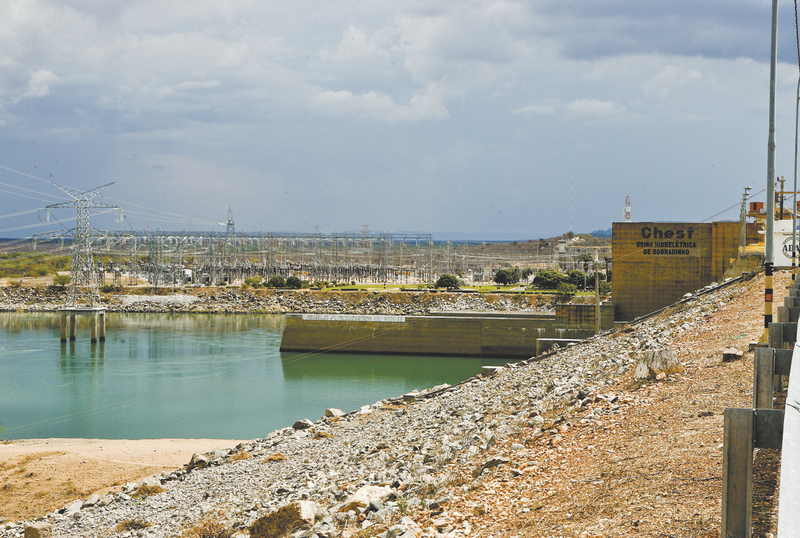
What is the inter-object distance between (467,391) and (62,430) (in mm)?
15870

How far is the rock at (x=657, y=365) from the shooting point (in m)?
9.74

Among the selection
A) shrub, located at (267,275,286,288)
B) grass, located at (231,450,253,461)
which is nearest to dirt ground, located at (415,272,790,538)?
grass, located at (231,450,253,461)

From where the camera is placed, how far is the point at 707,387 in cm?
848

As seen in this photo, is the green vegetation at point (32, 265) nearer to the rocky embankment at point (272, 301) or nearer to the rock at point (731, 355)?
the rocky embankment at point (272, 301)

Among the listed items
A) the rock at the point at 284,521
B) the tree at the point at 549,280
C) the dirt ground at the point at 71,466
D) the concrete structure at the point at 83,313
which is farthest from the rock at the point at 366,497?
the tree at the point at 549,280

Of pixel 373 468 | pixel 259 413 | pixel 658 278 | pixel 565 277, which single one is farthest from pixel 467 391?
pixel 565 277

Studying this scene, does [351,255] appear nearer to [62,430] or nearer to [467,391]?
[62,430]

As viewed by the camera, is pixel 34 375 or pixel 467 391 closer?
pixel 467 391

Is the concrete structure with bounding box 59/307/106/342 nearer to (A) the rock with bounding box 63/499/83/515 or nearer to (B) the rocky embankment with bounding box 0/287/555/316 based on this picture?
(B) the rocky embankment with bounding box 0/287/555/316

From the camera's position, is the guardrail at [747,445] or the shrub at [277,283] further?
the shrub at [277,283]

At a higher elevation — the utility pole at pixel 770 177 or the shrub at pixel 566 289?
the utility pole at pixel 770 177

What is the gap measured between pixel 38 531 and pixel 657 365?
1040 cm

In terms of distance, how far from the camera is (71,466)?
1659 centimetres

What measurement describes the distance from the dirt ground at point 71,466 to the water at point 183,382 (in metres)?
2.59
